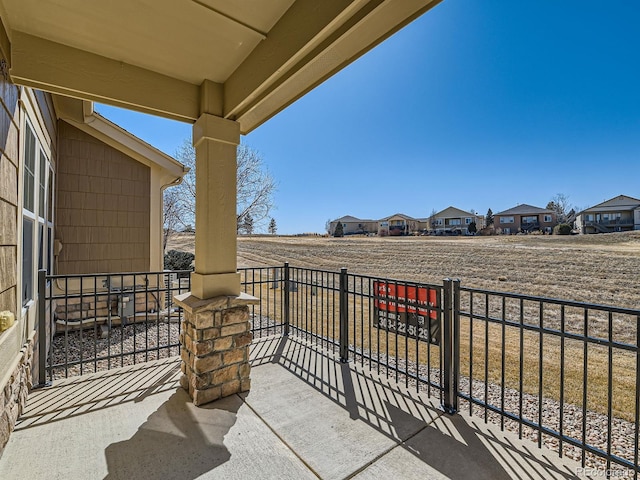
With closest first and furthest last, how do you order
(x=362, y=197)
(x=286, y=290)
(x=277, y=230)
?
(x=286, y=290) → (x=277, y=230) → (x=362, y=197)

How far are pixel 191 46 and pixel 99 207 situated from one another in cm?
445

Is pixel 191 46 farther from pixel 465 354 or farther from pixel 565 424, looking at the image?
pixel 465 354

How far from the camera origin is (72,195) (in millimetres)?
5078

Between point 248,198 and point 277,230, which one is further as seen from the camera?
point 277,230

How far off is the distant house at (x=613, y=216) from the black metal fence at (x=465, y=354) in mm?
41250

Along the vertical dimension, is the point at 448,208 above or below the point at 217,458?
above

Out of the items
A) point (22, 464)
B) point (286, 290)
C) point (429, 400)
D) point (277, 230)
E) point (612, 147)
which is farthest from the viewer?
point (277, 230)

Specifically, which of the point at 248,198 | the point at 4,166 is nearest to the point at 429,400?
the point at 4,166

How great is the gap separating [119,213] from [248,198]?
984 cm

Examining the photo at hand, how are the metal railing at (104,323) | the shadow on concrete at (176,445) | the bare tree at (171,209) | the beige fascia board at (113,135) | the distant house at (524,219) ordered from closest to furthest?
the shadow on concrete at (176,445) < the metal railing at (104,323) < the beige fascia board at (113,135) < the bare tree at (171,209) < the distant house at (524,219)

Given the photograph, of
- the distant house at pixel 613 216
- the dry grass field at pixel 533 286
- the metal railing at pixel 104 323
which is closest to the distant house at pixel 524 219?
the distant house at pixel 613 216

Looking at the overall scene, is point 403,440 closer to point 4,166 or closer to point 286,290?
point 286,290

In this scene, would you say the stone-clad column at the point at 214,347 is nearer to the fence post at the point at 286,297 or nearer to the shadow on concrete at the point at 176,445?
the shadow on concrete at the point at 176,445

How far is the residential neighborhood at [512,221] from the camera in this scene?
36.4 metres
